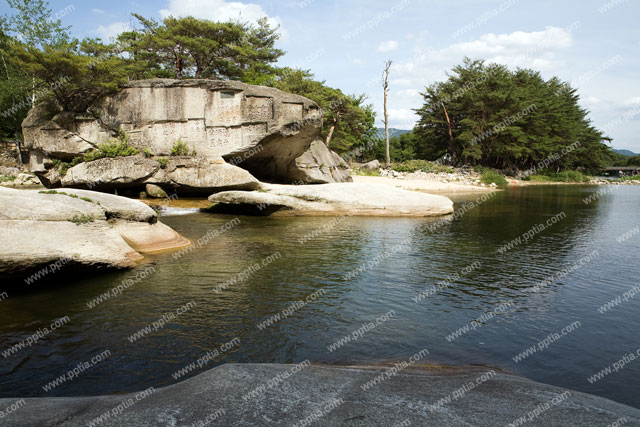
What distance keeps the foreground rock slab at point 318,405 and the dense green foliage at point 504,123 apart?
5121cm

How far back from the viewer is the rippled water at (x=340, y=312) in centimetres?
556

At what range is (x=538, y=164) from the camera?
6166 centimetres

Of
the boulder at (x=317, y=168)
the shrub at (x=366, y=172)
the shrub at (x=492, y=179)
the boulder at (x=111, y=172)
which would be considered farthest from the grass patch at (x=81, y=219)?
the shrub at (x=492, y=179)

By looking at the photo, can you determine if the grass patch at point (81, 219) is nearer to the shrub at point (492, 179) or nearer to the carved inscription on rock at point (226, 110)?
the carved inscription on rock at point (226, 110)

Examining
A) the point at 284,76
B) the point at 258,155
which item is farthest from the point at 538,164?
the point at 258,155

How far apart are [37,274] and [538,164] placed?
2631 inches

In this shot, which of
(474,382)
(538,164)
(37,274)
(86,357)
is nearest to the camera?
(474,382)

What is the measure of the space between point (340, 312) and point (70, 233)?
654cm

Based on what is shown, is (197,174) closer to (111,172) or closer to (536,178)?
(111,172)

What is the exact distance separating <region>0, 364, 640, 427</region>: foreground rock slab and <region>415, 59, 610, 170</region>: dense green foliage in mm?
51213

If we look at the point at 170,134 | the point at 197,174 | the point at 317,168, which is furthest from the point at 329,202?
the point at 317,168

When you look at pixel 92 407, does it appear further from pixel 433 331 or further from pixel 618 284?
pixel 618 284

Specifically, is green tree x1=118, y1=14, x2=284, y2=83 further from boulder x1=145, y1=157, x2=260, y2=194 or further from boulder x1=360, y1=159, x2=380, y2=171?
boulder x1=360, y1=159, x2=380, y2=171

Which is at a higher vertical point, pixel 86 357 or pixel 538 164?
pixel 538 164
